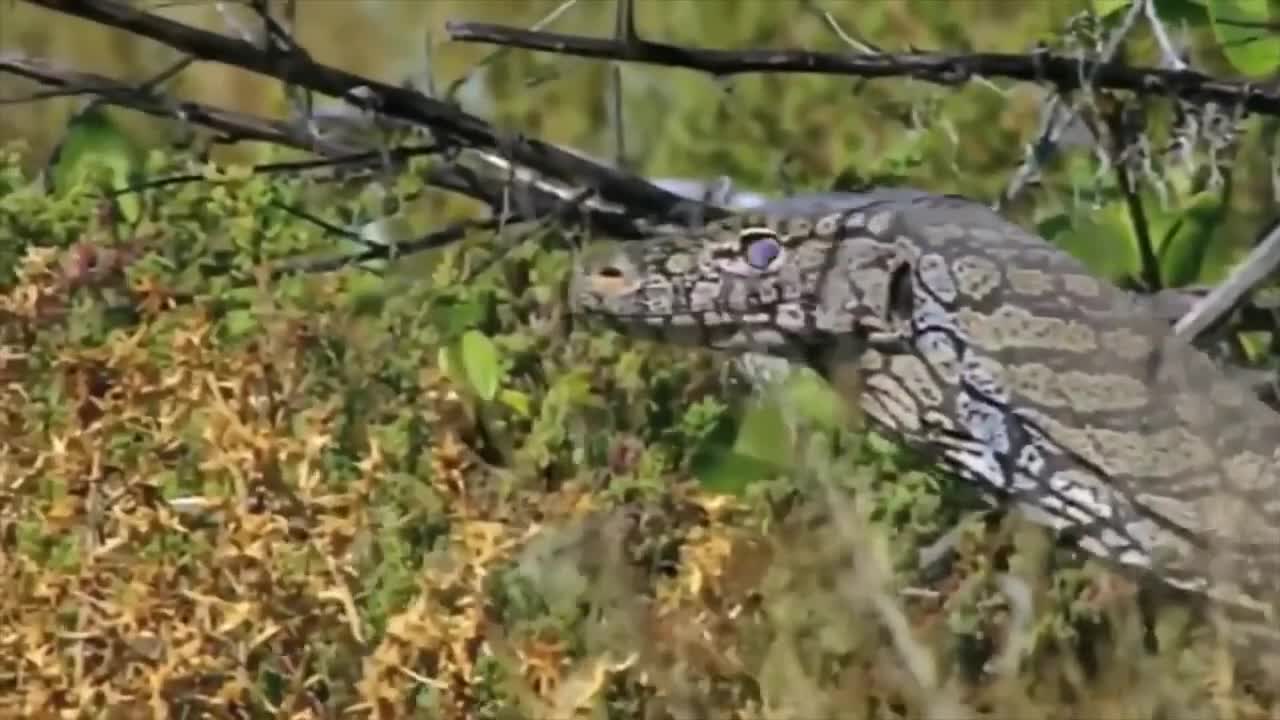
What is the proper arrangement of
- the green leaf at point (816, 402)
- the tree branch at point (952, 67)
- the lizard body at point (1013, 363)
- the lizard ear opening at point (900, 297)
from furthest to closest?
the tree branch at point (952, 67)
the green leaf at point (816, 402)
the lizard ear opening at point (900, 297)
the lizard body at point (1013, 363)

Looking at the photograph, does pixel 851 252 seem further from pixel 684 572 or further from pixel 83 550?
pixel 83 550

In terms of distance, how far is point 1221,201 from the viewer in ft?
10.1

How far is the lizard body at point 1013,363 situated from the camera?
7.86 feet

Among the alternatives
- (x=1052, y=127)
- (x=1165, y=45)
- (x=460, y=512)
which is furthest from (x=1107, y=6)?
(x=460, y=512)

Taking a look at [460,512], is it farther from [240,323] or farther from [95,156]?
[95,156]

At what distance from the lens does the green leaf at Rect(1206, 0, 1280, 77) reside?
2709mm

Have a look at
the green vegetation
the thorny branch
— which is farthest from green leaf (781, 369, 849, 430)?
the thorny branch

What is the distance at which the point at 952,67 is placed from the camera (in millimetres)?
2945

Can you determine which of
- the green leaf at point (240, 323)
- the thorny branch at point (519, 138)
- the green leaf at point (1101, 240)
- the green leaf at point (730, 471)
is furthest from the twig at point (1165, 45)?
the green leaf at point (240, 323)

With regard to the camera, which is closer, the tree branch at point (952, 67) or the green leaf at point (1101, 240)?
the tree branch at point (952, 67)

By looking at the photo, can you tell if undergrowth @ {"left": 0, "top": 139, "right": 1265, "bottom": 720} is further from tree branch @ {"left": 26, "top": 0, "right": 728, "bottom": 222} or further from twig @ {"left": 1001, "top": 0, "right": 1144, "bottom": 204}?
twig @ {"left": 1001, "top": 0, "right": 1144, "bottom": 204}

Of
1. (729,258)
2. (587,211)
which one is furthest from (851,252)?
(587,211)

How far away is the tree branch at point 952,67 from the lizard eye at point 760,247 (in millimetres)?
247

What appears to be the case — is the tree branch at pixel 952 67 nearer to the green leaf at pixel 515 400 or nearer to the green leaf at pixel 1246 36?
the green leaf at pixel 1246 36
